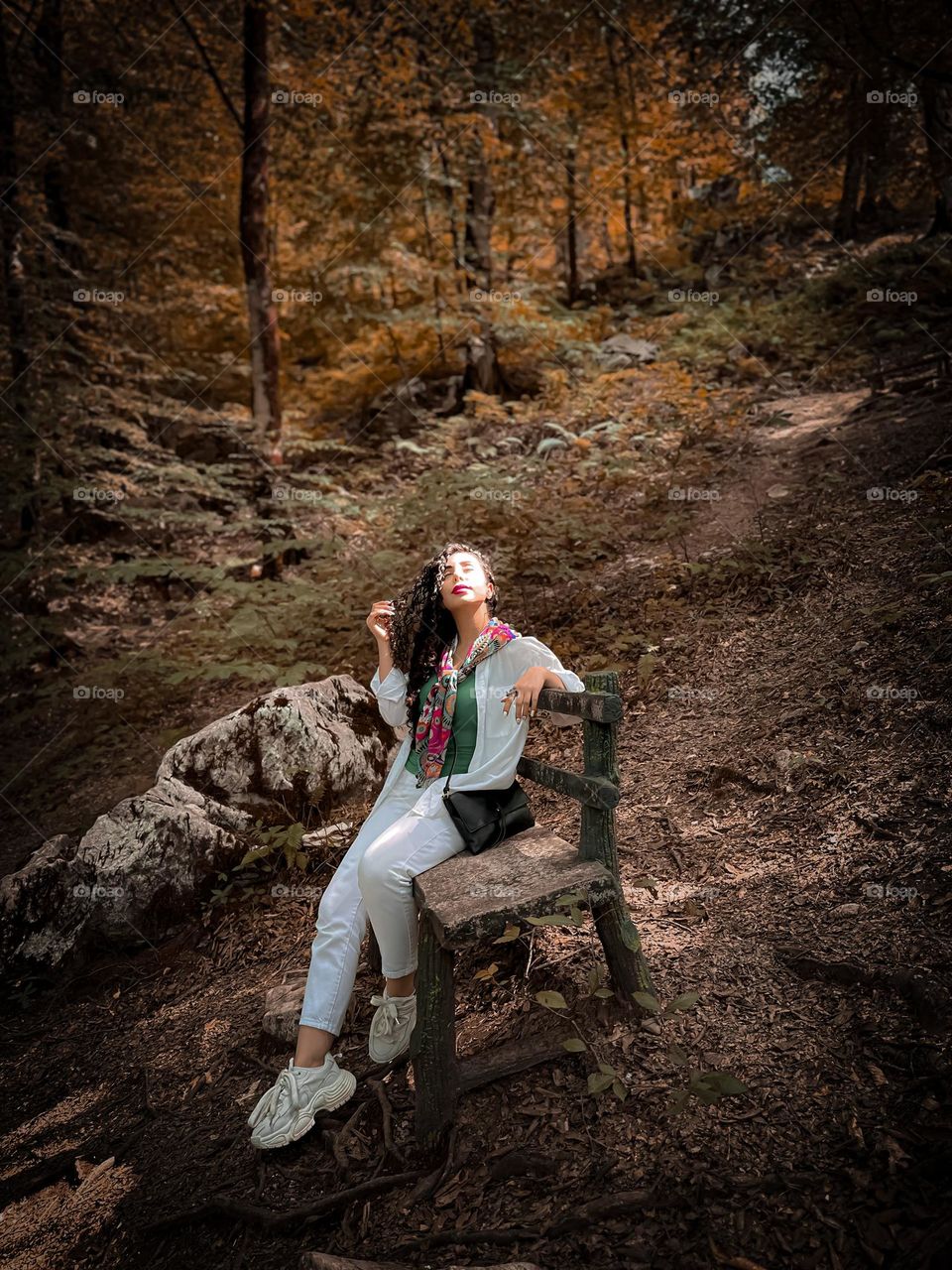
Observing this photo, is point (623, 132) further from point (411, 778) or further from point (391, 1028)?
point (391, 1028)

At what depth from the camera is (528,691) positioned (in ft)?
8.25

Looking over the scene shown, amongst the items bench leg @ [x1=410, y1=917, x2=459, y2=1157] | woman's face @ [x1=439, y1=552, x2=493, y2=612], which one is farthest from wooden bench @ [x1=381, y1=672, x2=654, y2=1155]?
woman's face @ [x1=439, y1=552, x2=493, y2=612]

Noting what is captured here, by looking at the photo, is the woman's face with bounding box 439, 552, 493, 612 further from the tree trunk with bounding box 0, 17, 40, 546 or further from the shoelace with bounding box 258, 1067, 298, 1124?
the tree trunk with bounding box 0, 17, 40, 546

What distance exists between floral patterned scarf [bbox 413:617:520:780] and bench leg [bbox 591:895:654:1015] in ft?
2.76

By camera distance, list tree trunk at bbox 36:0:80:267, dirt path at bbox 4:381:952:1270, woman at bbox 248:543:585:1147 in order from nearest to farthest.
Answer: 1. dirt path at bbox 4:381:952:1270
2. woman at bbox 248:543:585:1147
3. tree trunk at bbox 36:0:80:267

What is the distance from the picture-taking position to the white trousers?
2436mm

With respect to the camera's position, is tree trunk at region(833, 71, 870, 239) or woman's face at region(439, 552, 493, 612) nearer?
woman's face at region(439, 552, 493, 612)

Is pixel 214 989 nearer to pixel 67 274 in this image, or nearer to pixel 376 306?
pixel 67 274

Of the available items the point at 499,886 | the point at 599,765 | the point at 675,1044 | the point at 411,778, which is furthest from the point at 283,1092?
the point at 599,765

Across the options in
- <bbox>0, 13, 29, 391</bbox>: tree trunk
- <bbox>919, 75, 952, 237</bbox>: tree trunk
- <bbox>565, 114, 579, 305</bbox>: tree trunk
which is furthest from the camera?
<bbox>565, 114, 579, 305</bbox>: tree trunk

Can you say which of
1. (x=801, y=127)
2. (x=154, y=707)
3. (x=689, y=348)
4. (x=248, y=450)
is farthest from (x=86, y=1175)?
(x=801, y=127)

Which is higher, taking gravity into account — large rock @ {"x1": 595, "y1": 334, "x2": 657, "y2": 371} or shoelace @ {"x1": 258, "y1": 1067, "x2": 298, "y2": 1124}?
large rock @ {"x1": 595, "y1": 334, "x2": 657, "y2": 371}

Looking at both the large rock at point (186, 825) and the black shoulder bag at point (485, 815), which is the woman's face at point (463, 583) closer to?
the black shoulder bag at point (485, 815)

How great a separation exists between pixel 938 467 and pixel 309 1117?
240 inches
